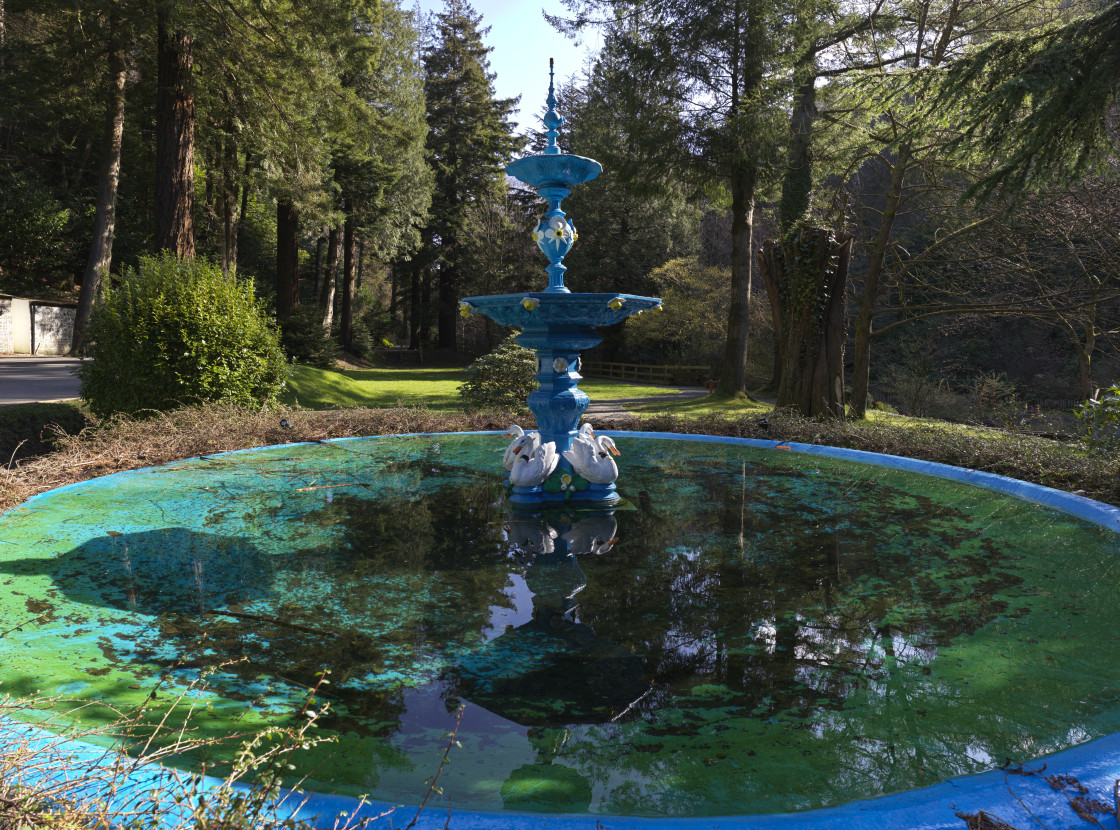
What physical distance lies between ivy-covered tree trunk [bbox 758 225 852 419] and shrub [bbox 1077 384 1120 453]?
4.75 m

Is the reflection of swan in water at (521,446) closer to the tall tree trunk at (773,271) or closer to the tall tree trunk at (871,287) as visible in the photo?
the tall tree trunk at (773,271)

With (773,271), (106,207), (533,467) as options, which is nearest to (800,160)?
(773,271)

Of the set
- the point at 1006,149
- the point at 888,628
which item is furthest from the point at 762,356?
the point at 888,628

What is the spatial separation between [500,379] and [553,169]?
34.4ft

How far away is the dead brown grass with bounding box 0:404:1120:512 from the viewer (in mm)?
6445

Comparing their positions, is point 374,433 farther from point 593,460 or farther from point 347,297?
point 347,297

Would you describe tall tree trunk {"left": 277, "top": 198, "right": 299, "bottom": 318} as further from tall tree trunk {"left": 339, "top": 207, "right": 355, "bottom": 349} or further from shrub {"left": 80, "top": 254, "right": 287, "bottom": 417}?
shrub {"left": 80, "top": 254, "right": 287, "bottom": 417}

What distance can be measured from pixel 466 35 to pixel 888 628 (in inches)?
1822

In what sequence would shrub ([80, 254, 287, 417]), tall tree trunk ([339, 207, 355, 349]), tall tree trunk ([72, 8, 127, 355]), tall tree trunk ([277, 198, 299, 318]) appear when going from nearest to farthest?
1. shrub ([80, 254, 287, 417])
2. tall tree trunk ([72, 8, 127, 355])
3. tall tree trunk ([277, 198, 299, 318])
4. tall tree trunk ([339, 207, 355, 349])

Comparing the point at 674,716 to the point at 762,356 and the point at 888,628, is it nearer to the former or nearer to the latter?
the point at 888,628

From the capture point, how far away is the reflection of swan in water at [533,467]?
20.1ft

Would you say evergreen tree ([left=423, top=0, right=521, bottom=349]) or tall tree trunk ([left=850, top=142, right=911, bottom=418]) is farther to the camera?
evergreen tree ([left=423, top=0, right=521, bottom=349])

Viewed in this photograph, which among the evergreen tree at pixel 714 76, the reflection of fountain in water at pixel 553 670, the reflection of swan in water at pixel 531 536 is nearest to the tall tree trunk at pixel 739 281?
the evergreen tree at pixel 714 76

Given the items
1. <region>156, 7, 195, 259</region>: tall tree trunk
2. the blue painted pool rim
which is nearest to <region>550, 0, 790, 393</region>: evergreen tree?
<region>156, 7, 195, 259</region>: tall tree trunk
